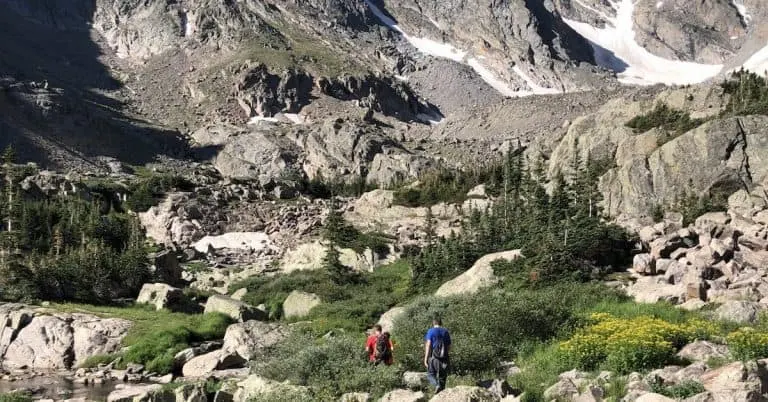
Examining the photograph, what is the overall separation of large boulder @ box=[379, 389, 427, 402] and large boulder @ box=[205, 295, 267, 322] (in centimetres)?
2685

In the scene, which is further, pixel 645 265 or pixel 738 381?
pixel 645 265

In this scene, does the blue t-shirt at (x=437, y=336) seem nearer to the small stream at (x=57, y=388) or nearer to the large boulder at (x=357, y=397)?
the large boulder at (x=357, y=397)

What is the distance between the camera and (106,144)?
620 ft

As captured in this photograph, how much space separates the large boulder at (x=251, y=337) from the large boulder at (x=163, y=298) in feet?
53.9

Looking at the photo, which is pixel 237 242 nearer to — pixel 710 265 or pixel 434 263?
pixel 434 263

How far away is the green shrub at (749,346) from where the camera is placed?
57.8ft

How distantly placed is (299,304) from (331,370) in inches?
1004

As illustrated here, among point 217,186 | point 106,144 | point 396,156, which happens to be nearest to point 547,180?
point 217,186

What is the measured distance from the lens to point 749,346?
58.4 ft

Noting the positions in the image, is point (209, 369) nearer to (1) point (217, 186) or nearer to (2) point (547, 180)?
(2) point (547, 180)

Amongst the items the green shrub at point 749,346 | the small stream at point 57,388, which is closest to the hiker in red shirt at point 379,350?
the green shrub at point 749,346

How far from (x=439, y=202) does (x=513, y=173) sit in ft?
56.7

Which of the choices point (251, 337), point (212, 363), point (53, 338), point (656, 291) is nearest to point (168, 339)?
point (251, 337)

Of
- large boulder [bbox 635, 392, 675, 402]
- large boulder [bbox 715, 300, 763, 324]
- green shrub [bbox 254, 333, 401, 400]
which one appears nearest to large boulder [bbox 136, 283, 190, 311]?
green shrub [bbox 254, 333, 401, 400]
